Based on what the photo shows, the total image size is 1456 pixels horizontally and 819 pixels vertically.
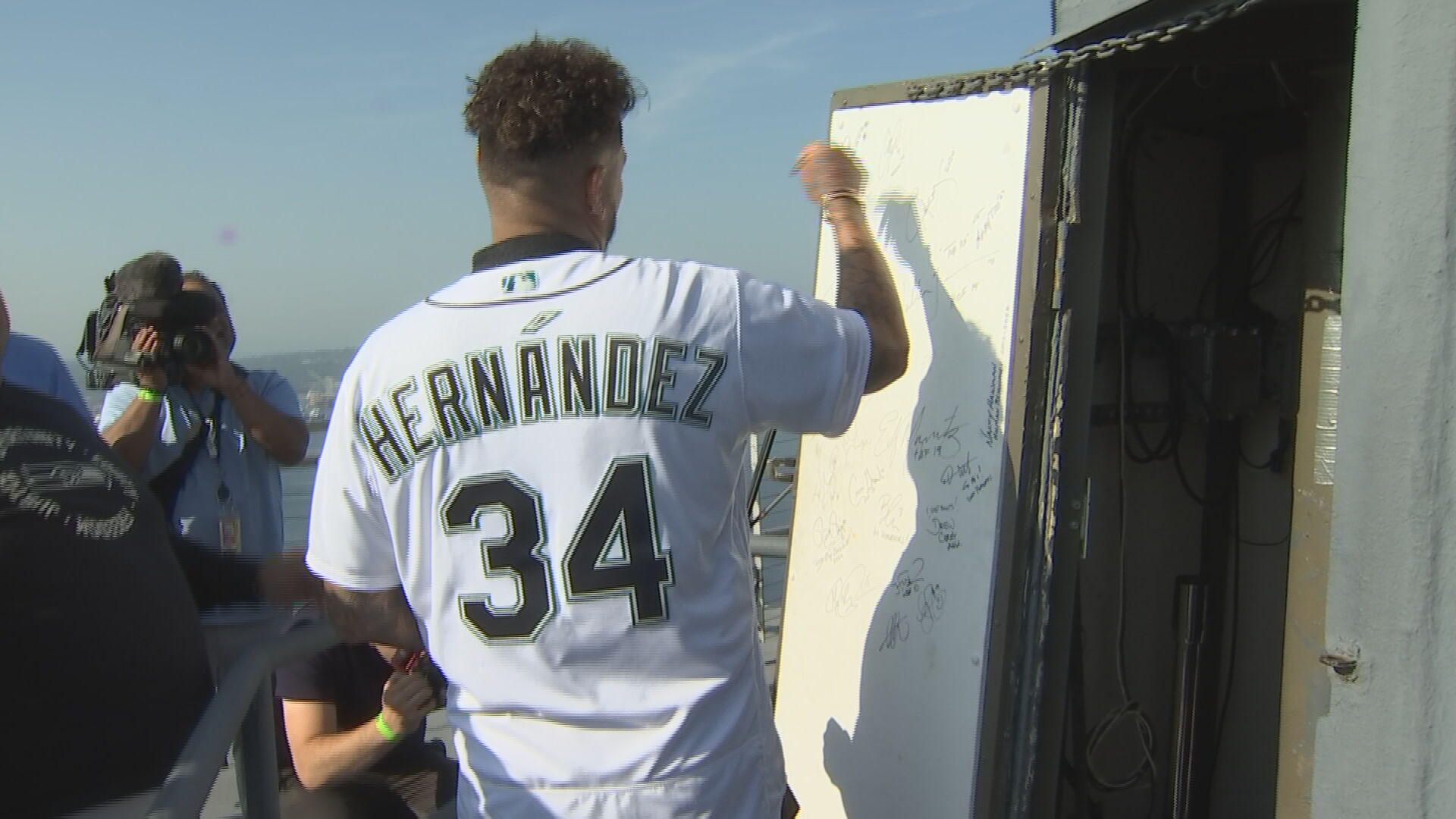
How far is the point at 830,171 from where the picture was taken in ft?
7.61

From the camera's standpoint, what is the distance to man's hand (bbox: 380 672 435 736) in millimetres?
2357

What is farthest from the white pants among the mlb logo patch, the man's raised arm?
the man's raised arm

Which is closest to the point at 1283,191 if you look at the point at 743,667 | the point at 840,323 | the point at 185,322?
the point at 840,323

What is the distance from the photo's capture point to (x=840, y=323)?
1904mm

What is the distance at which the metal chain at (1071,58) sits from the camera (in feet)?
6.97

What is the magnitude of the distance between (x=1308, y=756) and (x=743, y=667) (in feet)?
4.96

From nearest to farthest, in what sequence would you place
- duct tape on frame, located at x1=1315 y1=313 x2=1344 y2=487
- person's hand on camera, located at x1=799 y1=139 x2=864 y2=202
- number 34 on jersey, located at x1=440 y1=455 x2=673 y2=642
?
number 34 on jersey, located at x1=440 y1=455 x2=673 y2=642, person's hand on camera, located at x1=799 y1=139 x2=864 y2=202, duct tape on frame, located at x1=1315 y1=313 x2=1344 y2=487

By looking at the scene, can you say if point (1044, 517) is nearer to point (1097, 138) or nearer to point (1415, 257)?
point (1097, 138)

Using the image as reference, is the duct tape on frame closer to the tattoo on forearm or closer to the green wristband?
the tattoo on forearm

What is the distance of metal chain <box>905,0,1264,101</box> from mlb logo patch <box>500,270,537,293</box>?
1.32m

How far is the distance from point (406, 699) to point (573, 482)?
90cm
